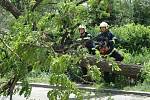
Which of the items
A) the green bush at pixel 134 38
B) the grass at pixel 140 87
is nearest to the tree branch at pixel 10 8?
the grass at pixel 140 87

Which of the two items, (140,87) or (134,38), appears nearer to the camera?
(140,87)

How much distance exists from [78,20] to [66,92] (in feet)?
4.15

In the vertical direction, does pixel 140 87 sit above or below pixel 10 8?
below

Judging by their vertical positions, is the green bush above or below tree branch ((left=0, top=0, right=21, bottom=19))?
below

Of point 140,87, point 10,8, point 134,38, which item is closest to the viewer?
point 10,8

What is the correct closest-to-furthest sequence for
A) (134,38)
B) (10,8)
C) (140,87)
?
1. (10,8)
2. (140,87)
3. (134,38)

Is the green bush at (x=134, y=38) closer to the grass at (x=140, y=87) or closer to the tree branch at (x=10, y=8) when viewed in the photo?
the grass at (x=140, y=87)

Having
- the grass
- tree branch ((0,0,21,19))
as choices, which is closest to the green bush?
the grass

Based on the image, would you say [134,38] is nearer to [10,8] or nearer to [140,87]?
[140,87]

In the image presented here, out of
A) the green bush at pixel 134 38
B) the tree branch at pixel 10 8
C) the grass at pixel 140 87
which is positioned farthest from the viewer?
the green bush at pixel 134 38

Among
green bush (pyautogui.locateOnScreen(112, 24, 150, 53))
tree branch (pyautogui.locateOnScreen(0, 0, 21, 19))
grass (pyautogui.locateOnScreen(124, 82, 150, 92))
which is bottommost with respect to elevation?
grass (pyautogui.locateOnScreen(124, 82, 150, 92))

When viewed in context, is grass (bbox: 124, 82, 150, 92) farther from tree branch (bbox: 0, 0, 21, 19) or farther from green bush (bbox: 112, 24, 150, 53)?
tree branch (bbox: 0, 0, 21, 19)

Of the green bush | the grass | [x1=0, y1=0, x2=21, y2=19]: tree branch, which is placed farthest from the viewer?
the green bush

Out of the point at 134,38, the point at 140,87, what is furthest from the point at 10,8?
the point at 134,38
